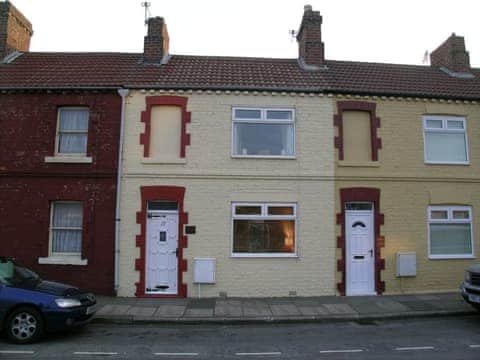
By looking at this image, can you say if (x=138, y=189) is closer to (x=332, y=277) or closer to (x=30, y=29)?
(x=332, y=277)

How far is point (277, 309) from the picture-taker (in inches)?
393

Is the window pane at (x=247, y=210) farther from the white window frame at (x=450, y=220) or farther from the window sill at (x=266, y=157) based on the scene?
the white window frame at (x=450, y=220)

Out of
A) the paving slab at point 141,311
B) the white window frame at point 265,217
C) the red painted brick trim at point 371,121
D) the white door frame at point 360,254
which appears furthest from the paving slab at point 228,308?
the red painted brick trim at point 371,121

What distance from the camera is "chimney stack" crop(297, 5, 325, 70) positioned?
44.4 ft

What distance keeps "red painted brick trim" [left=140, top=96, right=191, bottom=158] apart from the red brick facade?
88 centimetres

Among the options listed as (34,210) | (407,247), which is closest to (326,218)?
(407,247)

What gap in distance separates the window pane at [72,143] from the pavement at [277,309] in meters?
4.62

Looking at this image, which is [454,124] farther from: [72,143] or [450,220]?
[72,143]

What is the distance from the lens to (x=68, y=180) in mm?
11711

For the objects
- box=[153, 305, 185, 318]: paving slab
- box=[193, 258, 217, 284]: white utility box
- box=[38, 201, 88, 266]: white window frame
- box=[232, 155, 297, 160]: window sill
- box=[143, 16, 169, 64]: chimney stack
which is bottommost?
box=[153, 305, 185, 318]: paving slab

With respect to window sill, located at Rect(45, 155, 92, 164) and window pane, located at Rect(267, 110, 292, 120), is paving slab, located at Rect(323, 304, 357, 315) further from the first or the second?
window sill, located at Rect(45, 155, 92, 164)

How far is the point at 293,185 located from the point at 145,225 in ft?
15.4

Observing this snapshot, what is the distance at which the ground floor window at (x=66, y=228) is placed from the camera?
11758mm

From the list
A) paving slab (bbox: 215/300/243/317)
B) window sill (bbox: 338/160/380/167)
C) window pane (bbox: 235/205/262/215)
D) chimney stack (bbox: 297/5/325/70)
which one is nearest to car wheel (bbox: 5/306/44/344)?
paving slab (bbox: 215/300/243/317)
